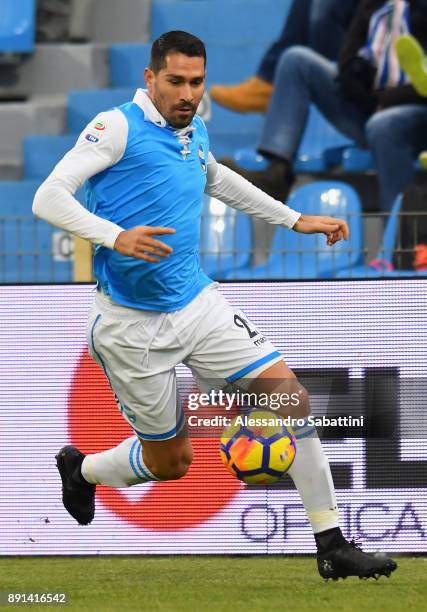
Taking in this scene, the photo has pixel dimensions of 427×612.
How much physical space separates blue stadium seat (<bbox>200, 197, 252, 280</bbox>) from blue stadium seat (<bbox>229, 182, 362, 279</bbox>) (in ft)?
0.64

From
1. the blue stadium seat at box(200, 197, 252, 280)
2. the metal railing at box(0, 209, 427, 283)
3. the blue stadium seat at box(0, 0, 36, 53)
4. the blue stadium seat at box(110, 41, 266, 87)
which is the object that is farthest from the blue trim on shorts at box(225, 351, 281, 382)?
the blue stadium seat at box(0, 0, 36, 53)

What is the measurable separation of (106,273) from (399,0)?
18.2 feet

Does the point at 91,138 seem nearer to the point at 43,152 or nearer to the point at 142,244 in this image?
the point at 142,244

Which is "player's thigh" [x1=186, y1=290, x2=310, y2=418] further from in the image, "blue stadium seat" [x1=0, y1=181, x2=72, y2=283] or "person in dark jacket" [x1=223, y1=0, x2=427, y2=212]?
"blue stadium seat" [x1=0, y1=181, x2=72, y2=283]

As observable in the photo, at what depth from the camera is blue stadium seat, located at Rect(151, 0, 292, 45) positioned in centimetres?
1309

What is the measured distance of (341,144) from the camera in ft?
39.1

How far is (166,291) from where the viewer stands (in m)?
6.11

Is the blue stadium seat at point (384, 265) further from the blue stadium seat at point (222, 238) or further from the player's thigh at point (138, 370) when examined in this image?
the player's thigh at point (138, 370)

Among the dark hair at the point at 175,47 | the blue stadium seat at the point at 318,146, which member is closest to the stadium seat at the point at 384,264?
the blue stadium seat at the point at 318,146

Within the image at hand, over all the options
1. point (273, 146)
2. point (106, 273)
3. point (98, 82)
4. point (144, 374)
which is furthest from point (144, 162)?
point (98, 82)

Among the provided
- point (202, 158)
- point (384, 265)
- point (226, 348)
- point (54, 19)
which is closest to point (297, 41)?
point (54, 19)

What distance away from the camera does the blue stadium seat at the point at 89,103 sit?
492 inches

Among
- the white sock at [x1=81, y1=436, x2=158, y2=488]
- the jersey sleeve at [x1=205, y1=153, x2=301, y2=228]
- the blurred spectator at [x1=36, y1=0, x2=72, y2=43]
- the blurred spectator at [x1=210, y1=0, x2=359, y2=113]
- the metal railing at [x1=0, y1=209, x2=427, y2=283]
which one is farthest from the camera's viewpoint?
the blurred spectator at [x1=36, y1=0, x2=72, y2=43]

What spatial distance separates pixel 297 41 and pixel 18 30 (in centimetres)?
264
